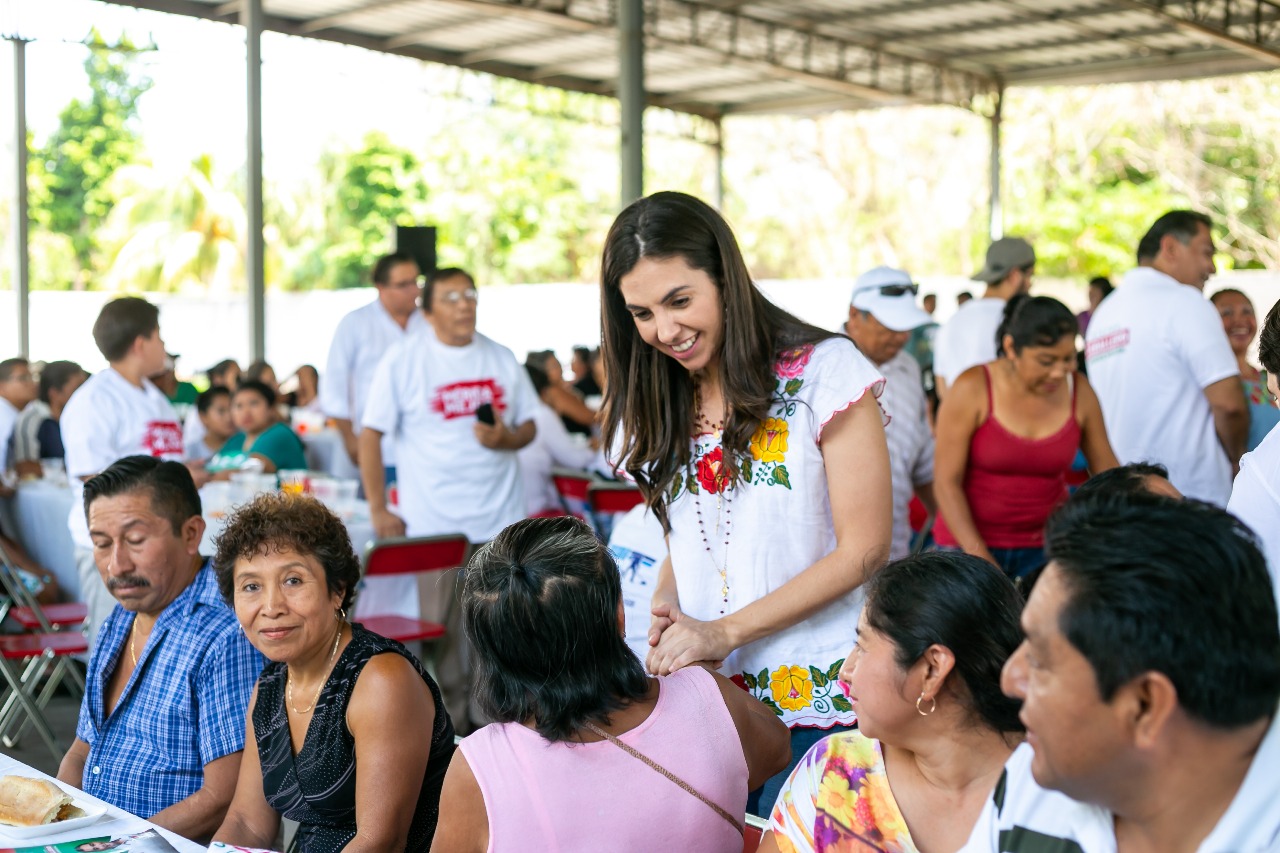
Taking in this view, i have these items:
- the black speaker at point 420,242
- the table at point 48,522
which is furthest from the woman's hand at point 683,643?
the black speaker at point 420,242

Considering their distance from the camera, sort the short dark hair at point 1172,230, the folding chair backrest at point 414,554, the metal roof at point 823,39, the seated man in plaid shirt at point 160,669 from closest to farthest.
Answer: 1. the seated man in plaid shirt at point 160,669
2. the short dark hair at point 1172,230
3. the folding chair backrest at point 414,554
4. the metal roof at point 823,39

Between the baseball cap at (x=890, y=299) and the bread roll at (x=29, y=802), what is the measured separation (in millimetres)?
2589

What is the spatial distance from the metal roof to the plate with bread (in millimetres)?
10256

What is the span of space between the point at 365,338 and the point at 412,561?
1.71 m

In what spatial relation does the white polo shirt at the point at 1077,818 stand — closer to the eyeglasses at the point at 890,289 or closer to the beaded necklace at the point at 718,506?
the beaded necklace at the point at 718,506

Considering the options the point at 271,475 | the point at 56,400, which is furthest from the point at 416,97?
the point at 271,475

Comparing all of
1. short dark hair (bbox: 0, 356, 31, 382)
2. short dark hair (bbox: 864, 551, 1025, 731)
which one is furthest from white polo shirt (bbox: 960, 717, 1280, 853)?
short dark hair (bbox: 0, 356, 31, 382)

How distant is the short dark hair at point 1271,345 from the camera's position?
7.21 feet

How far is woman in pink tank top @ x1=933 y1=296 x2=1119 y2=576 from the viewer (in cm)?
342

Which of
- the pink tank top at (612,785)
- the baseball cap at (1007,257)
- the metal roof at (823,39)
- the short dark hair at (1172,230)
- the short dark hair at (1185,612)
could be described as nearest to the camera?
the short dark hair at (1185,612)

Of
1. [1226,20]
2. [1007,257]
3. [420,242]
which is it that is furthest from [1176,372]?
[1226,20]

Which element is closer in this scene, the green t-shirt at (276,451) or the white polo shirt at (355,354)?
the green t-shirt at (276,451)

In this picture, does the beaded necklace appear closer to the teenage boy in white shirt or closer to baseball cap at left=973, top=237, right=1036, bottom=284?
the teenage boy in white shirt

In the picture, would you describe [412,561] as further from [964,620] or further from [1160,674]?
[1160,674]
